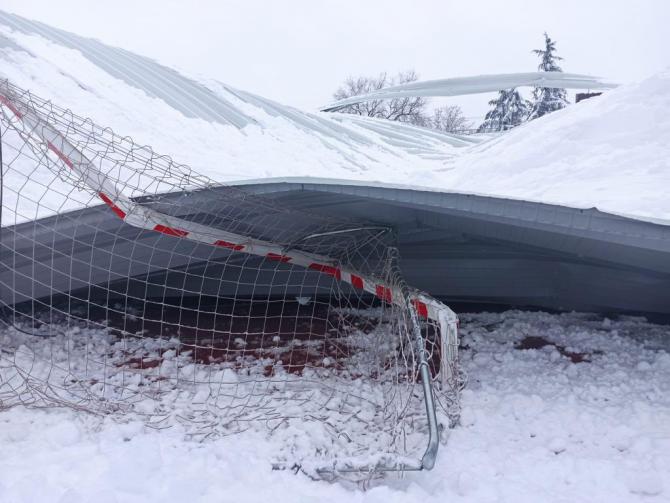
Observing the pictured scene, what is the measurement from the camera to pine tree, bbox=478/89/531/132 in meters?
25.0

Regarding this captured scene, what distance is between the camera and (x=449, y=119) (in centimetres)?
3094

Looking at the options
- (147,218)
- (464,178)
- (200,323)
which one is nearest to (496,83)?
(464,178)

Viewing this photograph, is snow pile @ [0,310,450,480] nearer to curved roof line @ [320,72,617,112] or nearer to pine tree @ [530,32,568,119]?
curved roof line @ [320,72,617,112]

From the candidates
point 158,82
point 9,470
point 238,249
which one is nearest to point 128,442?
point 9,470

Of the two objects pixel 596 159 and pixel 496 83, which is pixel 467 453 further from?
pixel 496 83

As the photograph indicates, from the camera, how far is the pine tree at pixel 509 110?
25000mm

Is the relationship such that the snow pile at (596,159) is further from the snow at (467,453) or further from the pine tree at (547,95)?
the pine tree at (547,95)

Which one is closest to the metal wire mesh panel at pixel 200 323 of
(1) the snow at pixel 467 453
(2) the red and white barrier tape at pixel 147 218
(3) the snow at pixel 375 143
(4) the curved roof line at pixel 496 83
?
(2) the red and white barrier tape at pixel 147 218

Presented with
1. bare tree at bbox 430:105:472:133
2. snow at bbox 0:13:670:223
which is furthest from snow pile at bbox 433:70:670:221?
bare tree at bbox 430:105:472:133

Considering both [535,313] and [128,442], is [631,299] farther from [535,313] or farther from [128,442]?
[128,442]

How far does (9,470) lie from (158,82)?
21.9 ft

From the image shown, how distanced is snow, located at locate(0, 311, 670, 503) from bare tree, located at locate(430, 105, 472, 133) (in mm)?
28180

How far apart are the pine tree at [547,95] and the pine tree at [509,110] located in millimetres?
919

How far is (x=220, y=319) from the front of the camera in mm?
5520
